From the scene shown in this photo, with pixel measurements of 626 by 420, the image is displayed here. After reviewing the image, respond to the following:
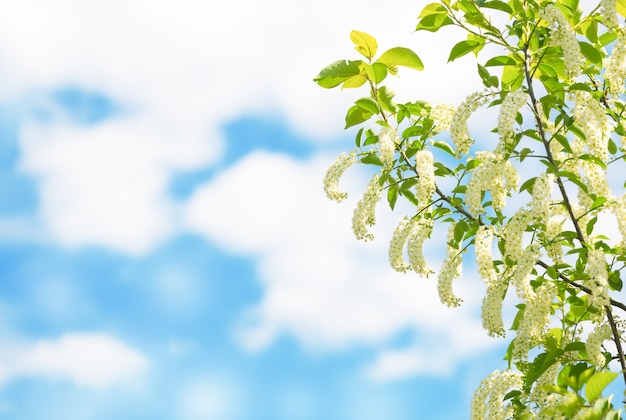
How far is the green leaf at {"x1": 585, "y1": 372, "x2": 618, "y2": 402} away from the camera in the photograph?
4250 mm

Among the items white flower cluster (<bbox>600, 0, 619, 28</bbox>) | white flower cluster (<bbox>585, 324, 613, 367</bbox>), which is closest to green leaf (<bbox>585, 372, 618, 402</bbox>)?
white flower cluster (<bbox>585, 324, 613, 367</bbox>)

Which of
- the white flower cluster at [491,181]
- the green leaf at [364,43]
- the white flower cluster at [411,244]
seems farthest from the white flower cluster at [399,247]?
the green leaf at [364,43]

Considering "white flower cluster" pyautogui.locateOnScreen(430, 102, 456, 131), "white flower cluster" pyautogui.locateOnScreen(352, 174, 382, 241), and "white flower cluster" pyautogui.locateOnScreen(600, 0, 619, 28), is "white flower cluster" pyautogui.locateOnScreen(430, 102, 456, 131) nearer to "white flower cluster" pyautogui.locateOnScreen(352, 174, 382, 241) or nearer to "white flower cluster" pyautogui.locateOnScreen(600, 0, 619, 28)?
"white flower cluster" pyautogui.locateOnScreen(352, 174, 382, 241)

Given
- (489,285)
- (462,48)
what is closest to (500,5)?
(462,48)

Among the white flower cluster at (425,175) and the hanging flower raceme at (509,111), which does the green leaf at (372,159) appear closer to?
the white flower cluster at (425,175)

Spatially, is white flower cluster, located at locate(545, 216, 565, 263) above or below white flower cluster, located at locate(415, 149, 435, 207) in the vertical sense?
below

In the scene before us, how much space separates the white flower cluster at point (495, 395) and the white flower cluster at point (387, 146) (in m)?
1.98

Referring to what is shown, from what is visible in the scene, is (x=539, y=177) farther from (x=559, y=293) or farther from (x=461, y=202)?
(x=559, y=293)

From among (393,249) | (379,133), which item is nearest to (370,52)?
(379,133)

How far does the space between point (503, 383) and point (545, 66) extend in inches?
101

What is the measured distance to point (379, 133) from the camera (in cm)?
612

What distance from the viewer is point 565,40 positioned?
17.5 ft

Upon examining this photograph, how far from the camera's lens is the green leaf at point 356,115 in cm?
628

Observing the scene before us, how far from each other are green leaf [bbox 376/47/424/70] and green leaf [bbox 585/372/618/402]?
2849 mm
